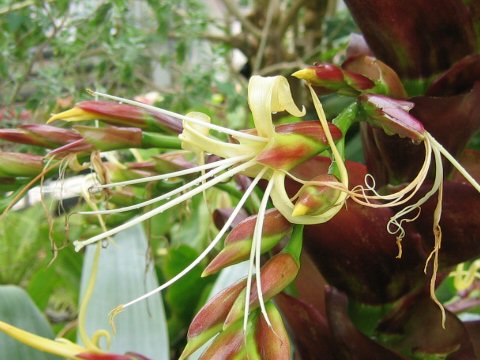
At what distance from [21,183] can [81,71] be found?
3.13 ft

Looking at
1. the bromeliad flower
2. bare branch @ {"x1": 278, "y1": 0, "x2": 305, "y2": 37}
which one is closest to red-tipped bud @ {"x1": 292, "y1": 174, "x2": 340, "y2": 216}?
the bromeliad flower

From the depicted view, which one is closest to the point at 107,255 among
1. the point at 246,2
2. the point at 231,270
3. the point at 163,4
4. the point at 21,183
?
the point at 231,270

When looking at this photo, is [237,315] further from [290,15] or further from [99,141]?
[290,15]

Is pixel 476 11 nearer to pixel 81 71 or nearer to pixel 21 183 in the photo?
pixel 21 183

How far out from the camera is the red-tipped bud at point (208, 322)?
0.23m

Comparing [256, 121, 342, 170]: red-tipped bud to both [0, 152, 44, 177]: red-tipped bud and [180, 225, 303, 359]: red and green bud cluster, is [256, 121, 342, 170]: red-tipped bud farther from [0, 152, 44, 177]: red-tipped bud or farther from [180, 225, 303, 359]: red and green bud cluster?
[0, 152, 44, 177]: red-tipped bud

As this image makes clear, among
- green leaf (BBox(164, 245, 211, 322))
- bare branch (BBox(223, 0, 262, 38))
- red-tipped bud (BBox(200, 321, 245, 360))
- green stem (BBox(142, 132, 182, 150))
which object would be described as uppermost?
bare branch (BBox(223, 0, 262, 38))

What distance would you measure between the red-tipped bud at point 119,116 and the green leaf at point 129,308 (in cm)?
22

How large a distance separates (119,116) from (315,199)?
0.13m

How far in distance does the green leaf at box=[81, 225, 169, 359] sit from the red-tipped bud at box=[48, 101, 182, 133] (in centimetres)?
22

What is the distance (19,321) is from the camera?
18.7 inches

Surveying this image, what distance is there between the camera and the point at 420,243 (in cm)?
35

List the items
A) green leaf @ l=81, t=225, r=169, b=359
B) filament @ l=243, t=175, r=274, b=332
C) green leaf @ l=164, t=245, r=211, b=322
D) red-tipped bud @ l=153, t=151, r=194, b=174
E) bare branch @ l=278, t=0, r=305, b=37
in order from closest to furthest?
filament @ l=243, t=175, r=274, b=332, red-tipped bud @ l=153, t=151, r=194, b=174, green leaf @ l=81, t=225, r=169, b=359, green leaf @ l=164, t=245, r=211, b=322, bare branch @ l=278, t=0, r=305, b=37

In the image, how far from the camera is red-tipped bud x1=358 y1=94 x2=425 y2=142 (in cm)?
23
